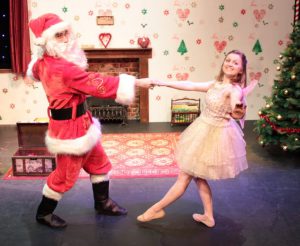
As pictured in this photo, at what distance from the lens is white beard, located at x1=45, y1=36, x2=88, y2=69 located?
2559 millimetres

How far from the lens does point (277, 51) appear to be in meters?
5.80

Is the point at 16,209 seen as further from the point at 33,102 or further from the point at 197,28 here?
the point at 197,28

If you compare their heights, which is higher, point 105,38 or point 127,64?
point 105,38

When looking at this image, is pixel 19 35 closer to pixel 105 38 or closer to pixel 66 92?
pixel 105 38

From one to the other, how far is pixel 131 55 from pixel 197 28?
3.31 feet

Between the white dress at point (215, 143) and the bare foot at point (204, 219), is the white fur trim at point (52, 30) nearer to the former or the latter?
the white dress at point (215, 143)

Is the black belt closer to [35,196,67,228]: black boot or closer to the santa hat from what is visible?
the santa hat

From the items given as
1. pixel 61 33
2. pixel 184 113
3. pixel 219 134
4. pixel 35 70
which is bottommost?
pixel 184 113

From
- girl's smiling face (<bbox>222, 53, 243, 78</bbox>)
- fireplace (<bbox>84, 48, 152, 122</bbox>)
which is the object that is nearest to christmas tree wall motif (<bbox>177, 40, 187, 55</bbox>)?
fireplace (<bbox>84, 48, 152, 122</bbox>)

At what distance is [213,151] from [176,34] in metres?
3.35

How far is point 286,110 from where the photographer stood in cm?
431

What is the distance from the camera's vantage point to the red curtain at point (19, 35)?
536 cm

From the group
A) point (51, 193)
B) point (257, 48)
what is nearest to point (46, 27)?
point (51, 193)

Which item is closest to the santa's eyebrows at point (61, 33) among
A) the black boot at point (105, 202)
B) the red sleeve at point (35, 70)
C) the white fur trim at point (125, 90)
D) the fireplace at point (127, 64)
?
the red sleeve at point (35, 70)
